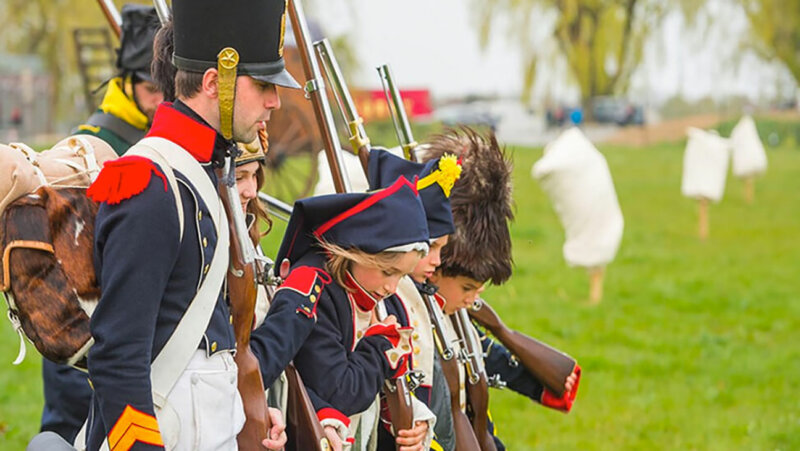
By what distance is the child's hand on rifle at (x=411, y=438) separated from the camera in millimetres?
3074

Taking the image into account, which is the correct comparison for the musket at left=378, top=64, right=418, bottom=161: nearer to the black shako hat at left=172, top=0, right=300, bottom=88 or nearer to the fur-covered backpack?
the black shako hat at left=172, top=0, right=300, bottom=88

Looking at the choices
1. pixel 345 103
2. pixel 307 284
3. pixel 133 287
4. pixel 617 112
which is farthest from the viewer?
pixel 617 112

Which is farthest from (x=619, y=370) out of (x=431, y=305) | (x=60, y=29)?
(x=60, y=29)

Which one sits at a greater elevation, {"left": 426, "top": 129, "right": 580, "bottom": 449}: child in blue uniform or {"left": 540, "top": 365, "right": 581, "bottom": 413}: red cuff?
{"left": 426, "top": 129, "right": 580, "bottom": 449}: child in blue uniform

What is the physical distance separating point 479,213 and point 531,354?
2.54ft

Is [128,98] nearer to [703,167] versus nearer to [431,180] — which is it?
[431,180]

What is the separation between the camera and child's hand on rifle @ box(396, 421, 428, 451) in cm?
307

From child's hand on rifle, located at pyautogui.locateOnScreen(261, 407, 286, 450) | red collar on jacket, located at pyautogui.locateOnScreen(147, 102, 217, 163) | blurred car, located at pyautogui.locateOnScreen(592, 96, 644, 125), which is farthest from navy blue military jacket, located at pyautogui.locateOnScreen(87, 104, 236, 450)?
blurred car, located at pyautogui.locateOnScreen(592, 96, 644, 125)

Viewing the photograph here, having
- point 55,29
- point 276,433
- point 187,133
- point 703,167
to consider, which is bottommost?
point 703,167

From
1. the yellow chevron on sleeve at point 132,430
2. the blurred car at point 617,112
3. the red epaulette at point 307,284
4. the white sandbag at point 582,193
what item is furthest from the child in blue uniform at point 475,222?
the blurred car at point 617,112

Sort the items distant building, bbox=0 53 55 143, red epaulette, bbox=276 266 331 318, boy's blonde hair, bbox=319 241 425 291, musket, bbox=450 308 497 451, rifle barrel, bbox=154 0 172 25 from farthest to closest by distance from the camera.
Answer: distant building, bbox=0 53 55 143
musket, bbox=450 308 497 451
boy's blonde hair, bbox=319 241 425 291
red epaulette, bbox=276 266 331 318
rifle barrel, bbox=154 0 172 25

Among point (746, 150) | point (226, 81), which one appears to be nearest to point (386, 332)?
point (226, 81)

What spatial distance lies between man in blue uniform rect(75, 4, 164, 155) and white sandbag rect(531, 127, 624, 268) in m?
5.80

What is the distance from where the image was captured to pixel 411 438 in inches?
121
